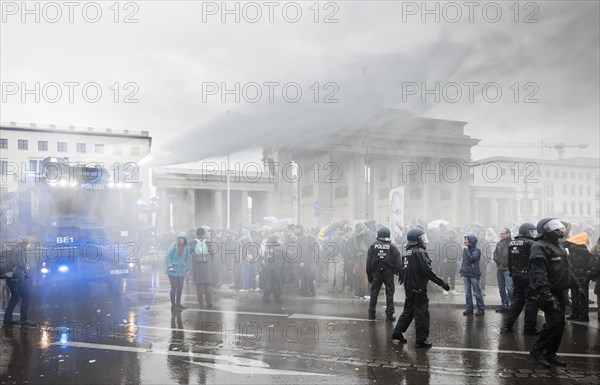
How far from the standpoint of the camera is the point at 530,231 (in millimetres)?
9023

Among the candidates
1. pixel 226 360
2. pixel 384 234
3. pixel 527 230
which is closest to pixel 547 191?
pixel 527 230

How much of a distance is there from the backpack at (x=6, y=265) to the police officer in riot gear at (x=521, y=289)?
9273mm

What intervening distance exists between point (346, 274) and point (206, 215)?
39985 mm

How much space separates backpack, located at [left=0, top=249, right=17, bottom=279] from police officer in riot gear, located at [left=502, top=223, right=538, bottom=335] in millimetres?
9273

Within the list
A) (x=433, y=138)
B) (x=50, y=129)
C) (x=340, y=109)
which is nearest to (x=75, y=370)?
(x=340, y=109)

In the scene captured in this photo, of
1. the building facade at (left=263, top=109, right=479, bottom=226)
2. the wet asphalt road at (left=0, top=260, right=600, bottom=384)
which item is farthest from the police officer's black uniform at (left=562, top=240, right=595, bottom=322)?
the building facade at (left=263, top=109, right=479, bottom=226)

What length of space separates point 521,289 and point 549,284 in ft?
7.52

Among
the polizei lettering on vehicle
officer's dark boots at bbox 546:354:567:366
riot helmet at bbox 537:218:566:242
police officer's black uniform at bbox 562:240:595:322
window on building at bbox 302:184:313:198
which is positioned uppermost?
window on building at bbox 302:184:313:198

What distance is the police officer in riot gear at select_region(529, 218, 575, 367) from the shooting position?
21.0 feet

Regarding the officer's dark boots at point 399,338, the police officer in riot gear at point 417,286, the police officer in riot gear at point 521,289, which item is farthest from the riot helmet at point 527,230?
the officer's dark boots at point 399,338

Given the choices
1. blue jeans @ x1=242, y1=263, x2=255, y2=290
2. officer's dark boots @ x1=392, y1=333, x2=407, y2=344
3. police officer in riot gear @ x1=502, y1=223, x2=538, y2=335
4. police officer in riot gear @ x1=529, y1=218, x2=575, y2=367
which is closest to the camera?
police officer in riot gear @ x1=529, y1=218, x2=575, y2=367

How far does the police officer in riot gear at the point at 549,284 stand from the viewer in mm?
6406

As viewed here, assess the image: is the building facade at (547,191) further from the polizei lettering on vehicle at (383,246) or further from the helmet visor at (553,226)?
the helmet visor at (553,226)

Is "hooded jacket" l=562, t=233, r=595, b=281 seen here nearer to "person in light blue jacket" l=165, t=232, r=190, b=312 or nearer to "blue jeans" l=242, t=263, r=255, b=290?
Answer: "blue jeans" l=242, t=263, r=255, b=290
